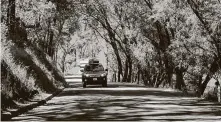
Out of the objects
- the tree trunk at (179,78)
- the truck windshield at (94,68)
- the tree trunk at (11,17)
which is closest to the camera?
the tree trunk at (11,17)

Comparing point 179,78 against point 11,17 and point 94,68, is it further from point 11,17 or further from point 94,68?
point 11,17

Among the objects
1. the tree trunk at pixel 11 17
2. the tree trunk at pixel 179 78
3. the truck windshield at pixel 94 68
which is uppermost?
the tree trunk at pixel 11 17

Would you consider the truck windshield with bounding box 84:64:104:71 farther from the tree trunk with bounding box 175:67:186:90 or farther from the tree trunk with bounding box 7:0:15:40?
the tree trunk with bounding box 7:0:15:40

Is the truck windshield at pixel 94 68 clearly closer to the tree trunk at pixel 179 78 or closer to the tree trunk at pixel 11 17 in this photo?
the tree trunk at pixel 179 78

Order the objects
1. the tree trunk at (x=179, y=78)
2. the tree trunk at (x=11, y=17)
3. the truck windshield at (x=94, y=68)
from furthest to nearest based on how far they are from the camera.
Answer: the tree trunk at (x=179, y=78) < the truck windshield at (x=94, y=68) < the tree trunk at (x=11, y=17)

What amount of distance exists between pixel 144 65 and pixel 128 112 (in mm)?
31476

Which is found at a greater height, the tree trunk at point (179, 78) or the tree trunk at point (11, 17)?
the tree trunk at point (11, 17)

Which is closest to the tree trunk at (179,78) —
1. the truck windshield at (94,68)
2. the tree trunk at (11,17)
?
the truck windshield at (94,68)

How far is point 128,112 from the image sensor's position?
50.1ft

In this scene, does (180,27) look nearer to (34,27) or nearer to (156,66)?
(34,27)

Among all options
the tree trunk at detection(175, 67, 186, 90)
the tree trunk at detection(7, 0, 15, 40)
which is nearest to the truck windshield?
the tree trunk at detection(175, 67, 186, 90)

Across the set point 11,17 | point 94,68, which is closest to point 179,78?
point 94,68

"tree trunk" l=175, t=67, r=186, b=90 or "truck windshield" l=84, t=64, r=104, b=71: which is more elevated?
"truck windshield" l=84, t=64, r=104, b=71

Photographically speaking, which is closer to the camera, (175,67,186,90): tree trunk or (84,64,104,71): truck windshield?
(84,64,104,71): truck windshield
